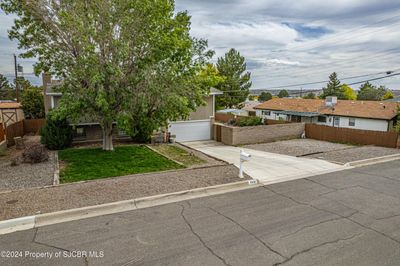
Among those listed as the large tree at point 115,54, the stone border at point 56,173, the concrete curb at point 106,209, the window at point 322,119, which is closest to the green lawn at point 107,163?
the stone border at point 56,173

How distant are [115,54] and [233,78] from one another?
96.3ft

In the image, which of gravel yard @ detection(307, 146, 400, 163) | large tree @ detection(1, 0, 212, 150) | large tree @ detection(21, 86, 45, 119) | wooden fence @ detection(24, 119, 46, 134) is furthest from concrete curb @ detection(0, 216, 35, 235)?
large tree @ detection(21, 86, 45, 119)

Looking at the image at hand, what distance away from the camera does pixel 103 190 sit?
7.73 metres

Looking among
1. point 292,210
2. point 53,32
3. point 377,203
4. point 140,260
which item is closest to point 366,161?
point 377,203

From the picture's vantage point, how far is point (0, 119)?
1482cm

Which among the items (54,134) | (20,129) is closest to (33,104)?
(20,129)

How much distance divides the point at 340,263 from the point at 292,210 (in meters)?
2.21

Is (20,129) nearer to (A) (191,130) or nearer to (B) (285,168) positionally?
(A) (191,130)

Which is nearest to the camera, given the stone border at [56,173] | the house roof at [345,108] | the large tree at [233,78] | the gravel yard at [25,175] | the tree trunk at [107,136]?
the gravel yard at [25,175]

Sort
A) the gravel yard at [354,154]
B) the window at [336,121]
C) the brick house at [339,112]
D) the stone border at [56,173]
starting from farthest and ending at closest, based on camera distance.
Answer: the window at [336,121], the brick house at [339,112], the gravel yard at [354,154], the stone border at [56,173]

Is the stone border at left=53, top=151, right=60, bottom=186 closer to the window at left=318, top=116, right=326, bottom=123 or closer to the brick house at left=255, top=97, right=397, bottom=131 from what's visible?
the brick house at left=255, top=97, right=397, bottom=131

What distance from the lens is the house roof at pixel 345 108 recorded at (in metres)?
25.7

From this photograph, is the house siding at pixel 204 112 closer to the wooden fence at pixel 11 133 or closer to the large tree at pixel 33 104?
the wooden fence at pixel 11 133

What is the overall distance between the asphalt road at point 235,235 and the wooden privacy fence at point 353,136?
11.5 meters
